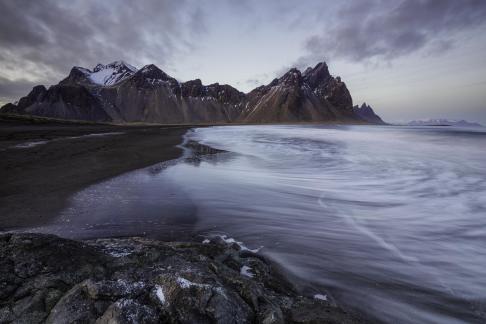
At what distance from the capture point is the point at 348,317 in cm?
279

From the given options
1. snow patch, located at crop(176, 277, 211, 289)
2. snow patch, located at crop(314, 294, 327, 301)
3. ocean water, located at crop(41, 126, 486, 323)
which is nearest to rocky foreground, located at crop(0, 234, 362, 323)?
snow patch, located at crop(176, 277, 211, 289)

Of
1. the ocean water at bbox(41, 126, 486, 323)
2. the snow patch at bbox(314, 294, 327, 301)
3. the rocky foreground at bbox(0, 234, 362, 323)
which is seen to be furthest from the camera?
the ocean water at bbox(41, 126, 486, 323)

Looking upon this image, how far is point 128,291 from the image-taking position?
8.09ft

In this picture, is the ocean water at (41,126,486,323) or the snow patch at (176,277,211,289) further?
the ocean water at (41,126,486,323)

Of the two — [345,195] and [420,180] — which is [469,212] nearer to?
[345,195]

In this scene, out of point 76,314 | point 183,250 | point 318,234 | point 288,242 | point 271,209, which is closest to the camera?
point 76,314

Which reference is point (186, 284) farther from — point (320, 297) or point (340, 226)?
point (340, 226)

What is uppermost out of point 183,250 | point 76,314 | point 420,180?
point 76,314

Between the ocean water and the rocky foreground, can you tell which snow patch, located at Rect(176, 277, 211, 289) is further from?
the ocean water

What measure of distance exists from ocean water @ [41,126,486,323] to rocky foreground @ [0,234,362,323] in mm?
1125

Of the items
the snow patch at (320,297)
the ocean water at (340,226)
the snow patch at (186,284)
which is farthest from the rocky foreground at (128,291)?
the ocean water at (340,226)

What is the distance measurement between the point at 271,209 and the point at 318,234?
1.68m

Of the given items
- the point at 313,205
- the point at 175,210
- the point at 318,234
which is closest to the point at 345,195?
the point at 313,205

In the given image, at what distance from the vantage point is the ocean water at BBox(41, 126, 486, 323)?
373cm
